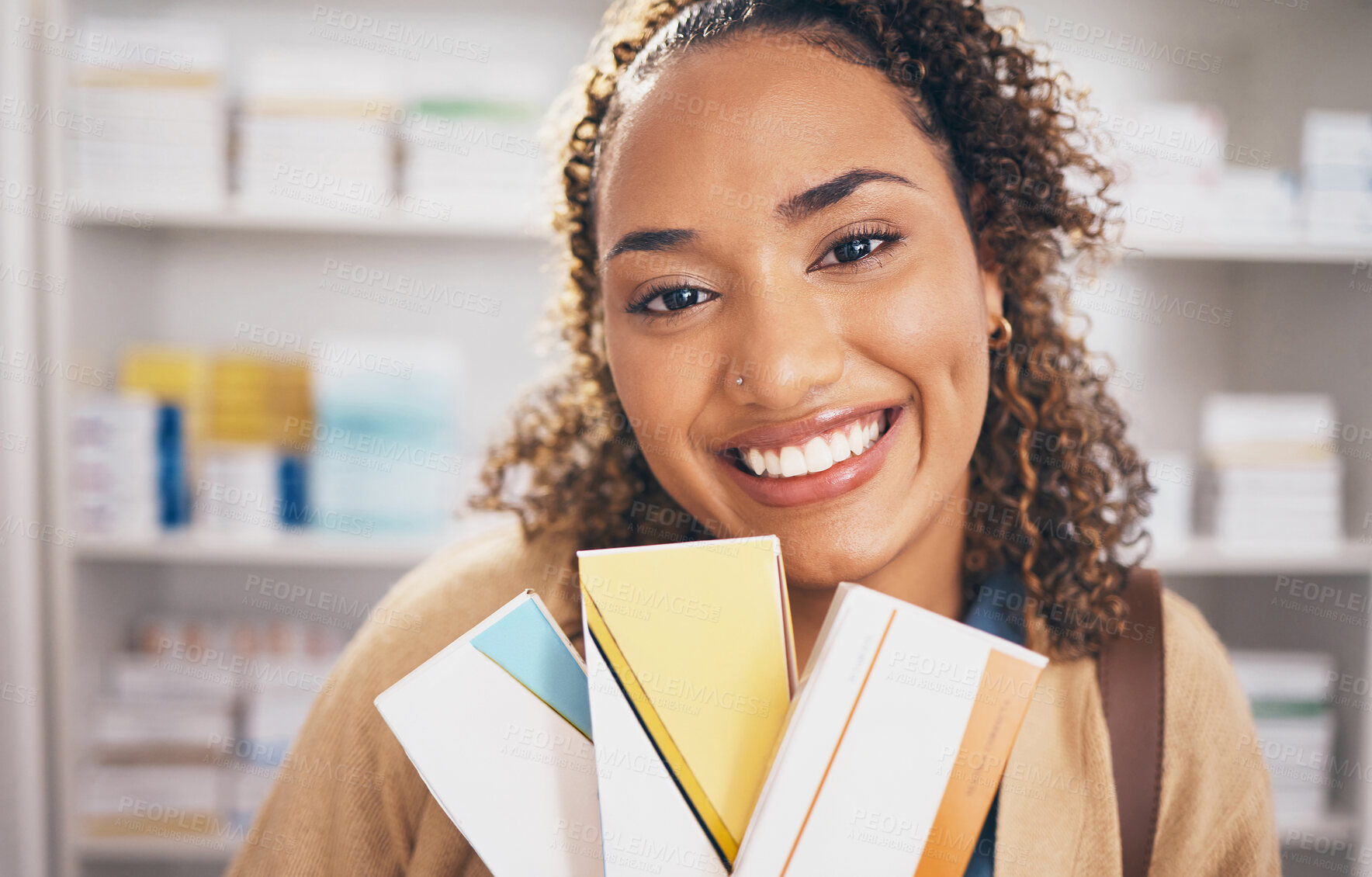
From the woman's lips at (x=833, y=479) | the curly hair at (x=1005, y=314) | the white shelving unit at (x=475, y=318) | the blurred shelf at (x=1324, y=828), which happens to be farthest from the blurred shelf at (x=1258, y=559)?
the woman's lips at (x=833, y=479)

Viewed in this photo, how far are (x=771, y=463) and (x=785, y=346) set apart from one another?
0.11 meters

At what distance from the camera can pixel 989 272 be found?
0.84m

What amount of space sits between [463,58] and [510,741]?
5.67 feet

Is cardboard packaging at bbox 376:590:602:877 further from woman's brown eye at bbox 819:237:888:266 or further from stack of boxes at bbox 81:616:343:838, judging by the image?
stack of boxes at bbox 81:616:343:838

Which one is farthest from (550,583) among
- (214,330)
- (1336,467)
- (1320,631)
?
(1320,631)

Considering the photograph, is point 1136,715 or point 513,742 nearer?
point 513,742

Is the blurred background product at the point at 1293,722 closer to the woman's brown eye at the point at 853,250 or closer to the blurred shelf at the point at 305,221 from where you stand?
the woman's brown eye at the point at 853,250

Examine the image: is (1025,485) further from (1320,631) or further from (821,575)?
(1320,631)

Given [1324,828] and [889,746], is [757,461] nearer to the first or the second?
[889,746]

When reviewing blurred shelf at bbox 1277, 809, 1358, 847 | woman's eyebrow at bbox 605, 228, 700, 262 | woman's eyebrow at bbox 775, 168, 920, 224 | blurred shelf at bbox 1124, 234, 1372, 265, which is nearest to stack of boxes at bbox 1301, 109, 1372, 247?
blurred shelf at bbox 1124, 234, 1372, 265

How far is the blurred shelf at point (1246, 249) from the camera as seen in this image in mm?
1586

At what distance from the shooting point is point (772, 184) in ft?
2.15

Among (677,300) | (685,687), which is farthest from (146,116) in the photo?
(685,687)

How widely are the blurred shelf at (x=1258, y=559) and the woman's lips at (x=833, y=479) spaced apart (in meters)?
1.14
